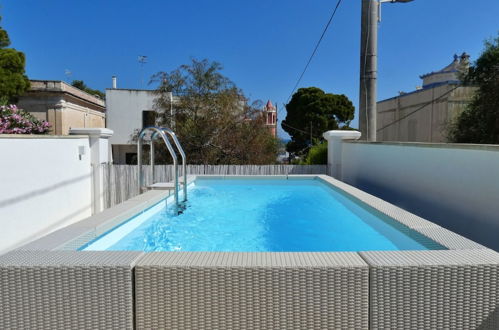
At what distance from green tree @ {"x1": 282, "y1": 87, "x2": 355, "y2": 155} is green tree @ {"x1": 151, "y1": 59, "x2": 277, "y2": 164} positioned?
Result: 16.1m

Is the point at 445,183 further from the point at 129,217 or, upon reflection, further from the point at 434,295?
the point at 129,217

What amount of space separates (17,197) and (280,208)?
3.60 m

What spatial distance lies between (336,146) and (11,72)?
14013 millimetres

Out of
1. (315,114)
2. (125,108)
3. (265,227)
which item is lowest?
Result: (265,227)

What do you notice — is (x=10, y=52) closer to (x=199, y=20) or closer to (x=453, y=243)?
(x=199, y=20)

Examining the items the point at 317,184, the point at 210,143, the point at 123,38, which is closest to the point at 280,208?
the point at 317,184

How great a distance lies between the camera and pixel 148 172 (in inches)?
294

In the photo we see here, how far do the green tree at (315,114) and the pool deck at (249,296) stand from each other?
24715 millimetres

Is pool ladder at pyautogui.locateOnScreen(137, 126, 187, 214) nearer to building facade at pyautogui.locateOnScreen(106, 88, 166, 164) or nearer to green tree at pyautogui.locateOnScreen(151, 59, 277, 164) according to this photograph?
green tree at pyautogui.locateOnScreen(151, 59, 277, 164)

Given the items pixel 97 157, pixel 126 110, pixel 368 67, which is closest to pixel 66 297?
pixel 97 157

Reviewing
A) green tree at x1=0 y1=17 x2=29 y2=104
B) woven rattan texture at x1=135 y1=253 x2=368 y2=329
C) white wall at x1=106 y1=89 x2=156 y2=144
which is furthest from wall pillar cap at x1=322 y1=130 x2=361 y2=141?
white wall at x1=106 y1=89 x2=156 y2=144

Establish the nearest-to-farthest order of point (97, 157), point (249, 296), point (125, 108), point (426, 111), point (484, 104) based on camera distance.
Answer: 1. point (249, 296)
2. point (97, 157)
3. point (484, 104)
4. point (426, 111)
5. point (125, 108)

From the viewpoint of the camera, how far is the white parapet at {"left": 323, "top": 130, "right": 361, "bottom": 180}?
7707mm

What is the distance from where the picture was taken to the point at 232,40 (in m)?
17.2
